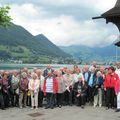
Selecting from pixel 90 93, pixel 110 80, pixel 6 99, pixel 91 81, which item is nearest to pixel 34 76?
pixel 6 99

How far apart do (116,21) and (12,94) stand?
28.1ft

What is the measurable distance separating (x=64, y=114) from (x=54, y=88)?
2655 millimetres

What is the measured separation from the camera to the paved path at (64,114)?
53.9 ft

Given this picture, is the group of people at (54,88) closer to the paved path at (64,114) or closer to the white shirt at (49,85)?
the white shirt at (49,85)

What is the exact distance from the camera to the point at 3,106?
19406 mm

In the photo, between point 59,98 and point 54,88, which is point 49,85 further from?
point 59,98

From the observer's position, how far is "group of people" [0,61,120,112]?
19656mm

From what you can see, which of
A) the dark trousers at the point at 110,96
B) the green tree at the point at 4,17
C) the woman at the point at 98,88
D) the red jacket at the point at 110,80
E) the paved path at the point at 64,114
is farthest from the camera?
the green tree at the point at 4,17

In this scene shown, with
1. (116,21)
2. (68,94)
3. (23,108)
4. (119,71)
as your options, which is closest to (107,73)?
(119,71)

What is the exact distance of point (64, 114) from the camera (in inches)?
680

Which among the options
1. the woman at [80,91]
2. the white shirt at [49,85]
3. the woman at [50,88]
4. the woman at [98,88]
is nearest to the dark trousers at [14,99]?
the woman at [50,88]

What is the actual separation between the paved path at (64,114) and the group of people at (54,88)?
0.75 m

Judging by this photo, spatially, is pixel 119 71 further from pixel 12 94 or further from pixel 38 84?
pixel 12 94

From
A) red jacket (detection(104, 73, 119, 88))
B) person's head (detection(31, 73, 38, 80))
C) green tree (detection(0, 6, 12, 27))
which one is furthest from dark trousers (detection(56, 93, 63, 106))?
green tree (detection(0, 6, 12, 27))
